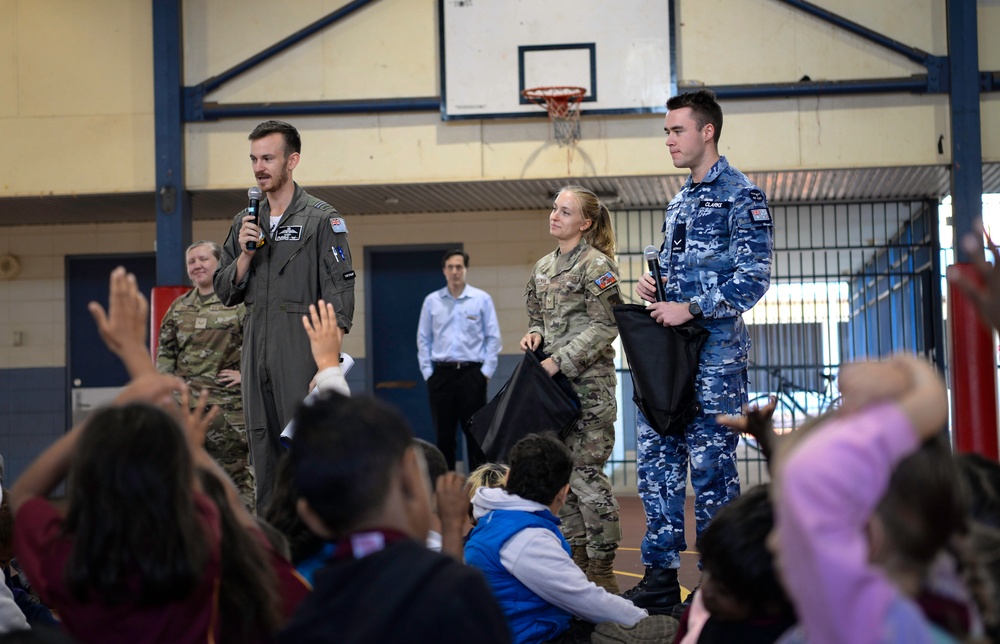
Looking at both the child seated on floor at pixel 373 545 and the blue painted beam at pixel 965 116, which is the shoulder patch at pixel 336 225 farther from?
the blue painted beam at pixel 965 116

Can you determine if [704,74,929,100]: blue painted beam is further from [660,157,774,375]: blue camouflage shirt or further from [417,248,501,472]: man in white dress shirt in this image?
[660,157,774,375]: blue camouflage shirt

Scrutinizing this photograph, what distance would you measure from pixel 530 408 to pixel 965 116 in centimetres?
473

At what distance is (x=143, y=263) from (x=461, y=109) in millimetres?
3918

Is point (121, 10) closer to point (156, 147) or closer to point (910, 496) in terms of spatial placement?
point (156, 147)

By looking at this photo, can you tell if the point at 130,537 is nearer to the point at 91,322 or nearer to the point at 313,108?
the point at 313,108

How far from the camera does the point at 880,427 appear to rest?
44.2 inches

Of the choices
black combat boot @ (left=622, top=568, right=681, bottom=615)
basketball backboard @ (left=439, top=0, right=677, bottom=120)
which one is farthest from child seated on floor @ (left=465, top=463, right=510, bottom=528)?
basketball backboard @ (left=439, top=0, right=677, bottom=120)

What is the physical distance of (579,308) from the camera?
4.56 m

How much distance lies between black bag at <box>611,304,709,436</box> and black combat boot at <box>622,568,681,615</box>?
19.6 inches

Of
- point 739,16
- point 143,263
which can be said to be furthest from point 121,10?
point 739,16

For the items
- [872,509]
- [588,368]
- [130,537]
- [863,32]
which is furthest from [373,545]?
[863,32]

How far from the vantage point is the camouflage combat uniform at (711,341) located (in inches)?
141

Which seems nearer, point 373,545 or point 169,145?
point 373,545

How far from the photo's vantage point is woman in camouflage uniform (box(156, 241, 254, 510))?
5.78m
